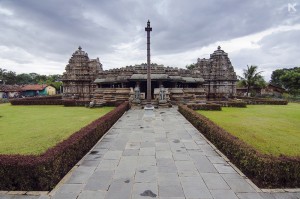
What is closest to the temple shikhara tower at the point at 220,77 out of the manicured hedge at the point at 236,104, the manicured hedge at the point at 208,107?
the manicured hedge at the point at 236,104

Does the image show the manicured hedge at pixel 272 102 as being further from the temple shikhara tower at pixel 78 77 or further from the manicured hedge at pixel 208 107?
the temple shikhara tower at pixel 78 77

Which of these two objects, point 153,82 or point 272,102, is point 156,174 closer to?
point 153,82

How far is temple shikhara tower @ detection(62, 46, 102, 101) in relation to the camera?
4028cm

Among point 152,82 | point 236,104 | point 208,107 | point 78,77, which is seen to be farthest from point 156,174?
point 78,77

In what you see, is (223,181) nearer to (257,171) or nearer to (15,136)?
(257,171)

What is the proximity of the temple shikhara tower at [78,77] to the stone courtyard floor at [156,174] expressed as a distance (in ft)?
108

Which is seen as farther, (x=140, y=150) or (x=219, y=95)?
(x=219, y=95)

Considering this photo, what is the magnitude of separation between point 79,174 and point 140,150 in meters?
2.92

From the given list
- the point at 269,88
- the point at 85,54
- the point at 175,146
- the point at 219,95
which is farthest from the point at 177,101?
the point at 269,88

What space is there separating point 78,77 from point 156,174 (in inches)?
1475

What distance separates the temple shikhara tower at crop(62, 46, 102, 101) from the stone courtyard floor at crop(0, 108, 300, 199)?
32.8 meters

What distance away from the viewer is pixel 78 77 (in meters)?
40.4

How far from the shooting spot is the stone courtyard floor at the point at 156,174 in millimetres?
5258

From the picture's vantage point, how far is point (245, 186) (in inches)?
225
